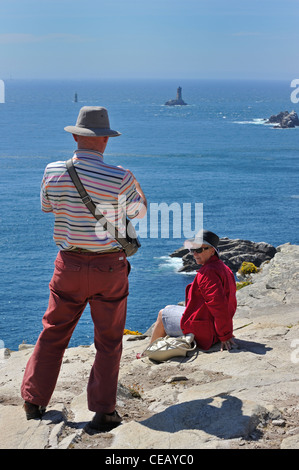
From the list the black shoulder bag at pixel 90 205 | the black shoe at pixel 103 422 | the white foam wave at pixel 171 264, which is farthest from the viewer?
the white foam wave at pixel 171 264

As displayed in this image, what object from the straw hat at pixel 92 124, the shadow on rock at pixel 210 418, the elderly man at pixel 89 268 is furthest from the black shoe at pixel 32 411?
the straw hat at pixel 92 124

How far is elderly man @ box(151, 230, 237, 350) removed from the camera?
724cm

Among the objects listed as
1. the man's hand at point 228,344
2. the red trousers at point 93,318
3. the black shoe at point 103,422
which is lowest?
the man's hand at point 228,344

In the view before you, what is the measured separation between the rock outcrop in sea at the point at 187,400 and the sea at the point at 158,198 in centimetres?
2604

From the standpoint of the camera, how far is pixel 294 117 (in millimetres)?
196375

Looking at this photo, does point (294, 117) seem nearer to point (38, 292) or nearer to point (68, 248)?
point (38, 292)

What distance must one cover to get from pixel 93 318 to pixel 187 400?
119 centimetres

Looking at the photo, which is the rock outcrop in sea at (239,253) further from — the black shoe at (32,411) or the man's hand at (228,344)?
the black shoe at (32,411)

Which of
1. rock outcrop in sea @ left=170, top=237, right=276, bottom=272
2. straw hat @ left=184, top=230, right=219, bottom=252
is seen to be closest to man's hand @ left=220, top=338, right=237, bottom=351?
straw hat @ left=184, top=230, right=219, bottom=252

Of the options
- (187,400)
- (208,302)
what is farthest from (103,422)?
(208,302)

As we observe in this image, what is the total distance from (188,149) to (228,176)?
32024 mm

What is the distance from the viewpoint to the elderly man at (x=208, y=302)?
285 inches

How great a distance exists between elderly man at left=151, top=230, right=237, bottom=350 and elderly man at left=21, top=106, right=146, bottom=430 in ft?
6.72
